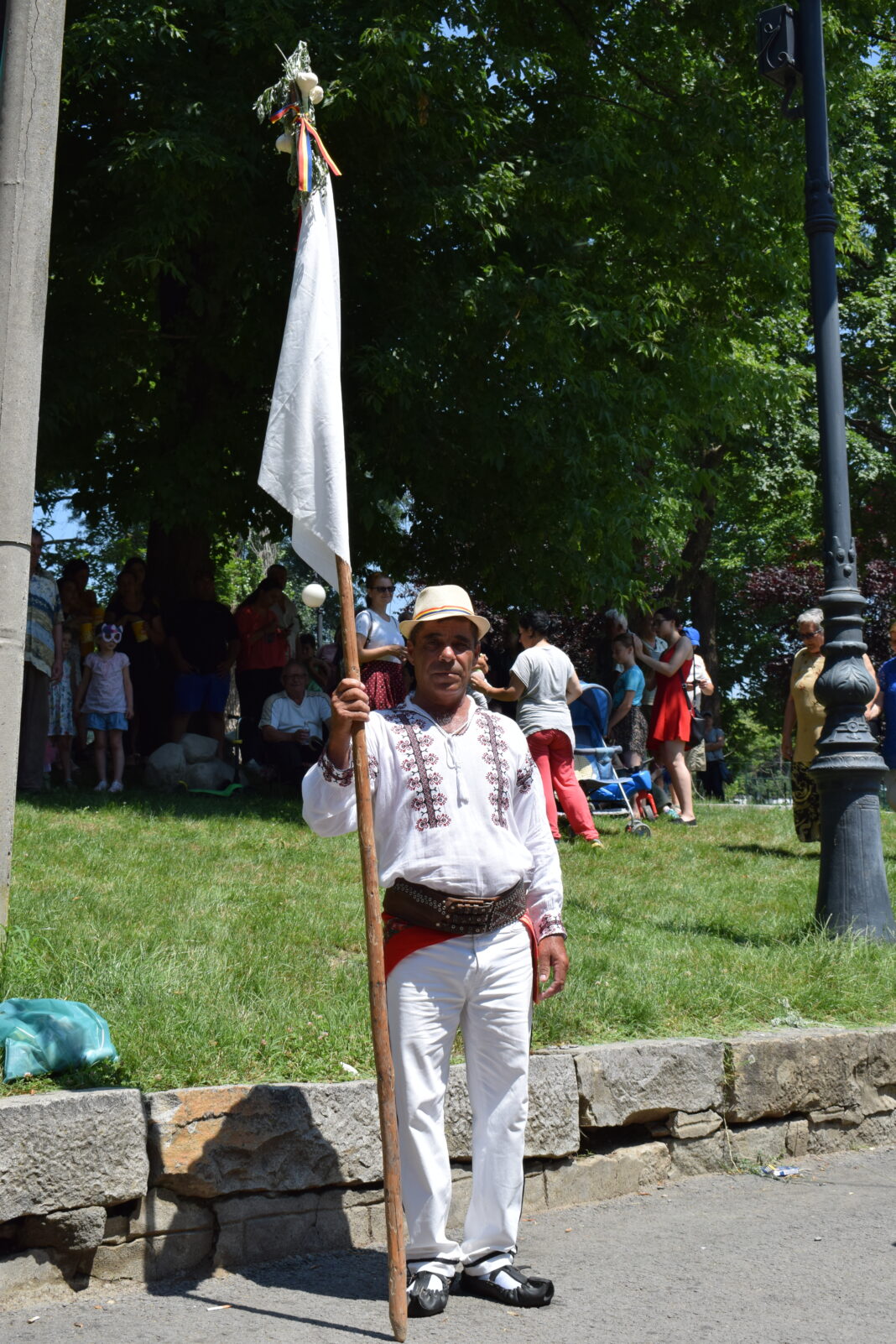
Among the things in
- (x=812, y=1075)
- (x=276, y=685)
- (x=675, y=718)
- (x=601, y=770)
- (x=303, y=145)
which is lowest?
(x=812, y=1075)

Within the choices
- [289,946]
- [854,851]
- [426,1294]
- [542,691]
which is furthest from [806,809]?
[426,1294]

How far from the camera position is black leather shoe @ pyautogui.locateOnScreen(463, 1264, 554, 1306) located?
4.29 m

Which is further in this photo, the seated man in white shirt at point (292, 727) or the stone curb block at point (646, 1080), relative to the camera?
the seated man in white shirt at point (292, 727)

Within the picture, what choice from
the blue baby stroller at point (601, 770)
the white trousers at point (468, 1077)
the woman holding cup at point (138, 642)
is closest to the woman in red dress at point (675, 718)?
the blue baby stroller at point (601, 770)

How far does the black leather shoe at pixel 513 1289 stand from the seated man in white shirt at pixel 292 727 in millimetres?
9450

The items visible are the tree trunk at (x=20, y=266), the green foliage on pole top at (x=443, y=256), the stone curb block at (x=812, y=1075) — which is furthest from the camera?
the green foliage on pole top at (x=443, y=256)

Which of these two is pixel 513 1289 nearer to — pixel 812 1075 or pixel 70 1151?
pixel 70 1151

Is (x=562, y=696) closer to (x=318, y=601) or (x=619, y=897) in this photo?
(x=619, y=897)

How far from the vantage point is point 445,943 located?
437cm

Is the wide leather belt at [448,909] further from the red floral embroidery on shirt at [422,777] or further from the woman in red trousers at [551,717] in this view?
the woman in red trousers at [551,717]

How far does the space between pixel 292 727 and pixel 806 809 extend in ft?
16.6

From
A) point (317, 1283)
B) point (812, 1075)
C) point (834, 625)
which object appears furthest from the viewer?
point (834, 625)

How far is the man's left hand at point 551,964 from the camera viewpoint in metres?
4.60

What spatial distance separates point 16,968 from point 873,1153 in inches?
145
